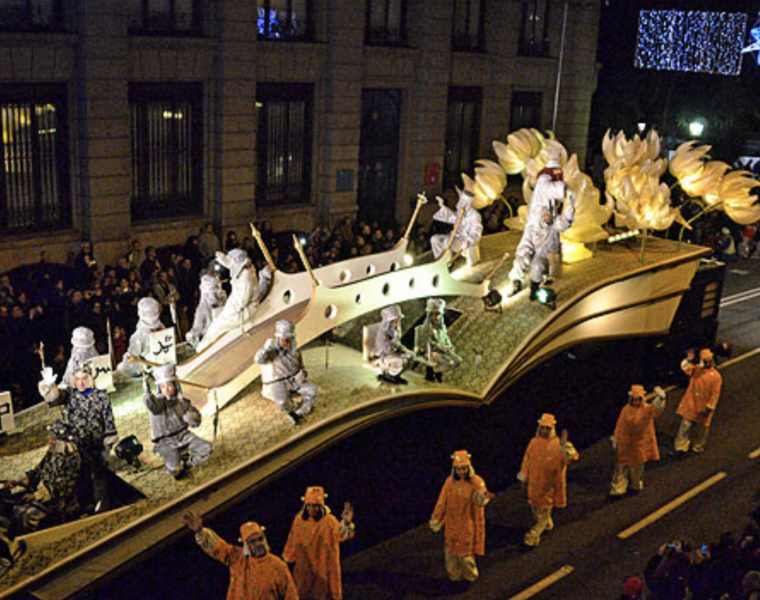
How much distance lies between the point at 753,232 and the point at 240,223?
50.1ft

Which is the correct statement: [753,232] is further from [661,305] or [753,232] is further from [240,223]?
[240,223]

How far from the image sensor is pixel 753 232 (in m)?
28.6

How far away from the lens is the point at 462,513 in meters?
11.0

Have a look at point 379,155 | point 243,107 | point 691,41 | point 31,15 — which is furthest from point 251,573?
point 691,41

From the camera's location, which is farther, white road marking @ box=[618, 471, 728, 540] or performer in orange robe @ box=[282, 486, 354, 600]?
white road marking @ box=[618, 471, 728, 540]

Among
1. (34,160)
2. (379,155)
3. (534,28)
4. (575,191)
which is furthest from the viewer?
(534,28)

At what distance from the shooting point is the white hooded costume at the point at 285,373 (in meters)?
11.1

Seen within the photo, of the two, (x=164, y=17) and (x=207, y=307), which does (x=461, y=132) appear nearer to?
(x=164, y=17)

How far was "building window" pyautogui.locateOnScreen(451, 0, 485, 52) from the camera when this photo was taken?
26734 mm

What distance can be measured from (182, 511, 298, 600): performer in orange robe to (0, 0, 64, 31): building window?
11.8m

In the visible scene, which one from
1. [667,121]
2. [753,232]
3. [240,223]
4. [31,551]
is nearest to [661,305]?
[240,223]

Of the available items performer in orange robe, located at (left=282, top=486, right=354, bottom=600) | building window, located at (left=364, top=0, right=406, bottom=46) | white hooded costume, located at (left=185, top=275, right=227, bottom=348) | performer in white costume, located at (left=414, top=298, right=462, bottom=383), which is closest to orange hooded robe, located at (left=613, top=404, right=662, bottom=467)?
performer in white costume, located at (left=414, top=298, right=462, bottom=383)

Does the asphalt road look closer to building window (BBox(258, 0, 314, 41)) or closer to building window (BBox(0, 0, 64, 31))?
building window (BBox(258, 0, 314, 41))

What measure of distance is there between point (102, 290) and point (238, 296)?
449 centimetres
